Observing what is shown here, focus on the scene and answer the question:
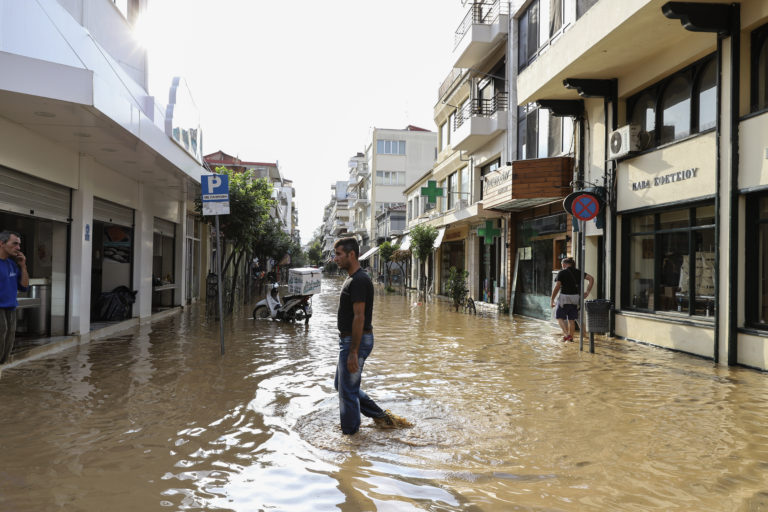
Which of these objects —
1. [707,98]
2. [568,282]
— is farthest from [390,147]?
[707,98]

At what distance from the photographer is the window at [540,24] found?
50.8 feet

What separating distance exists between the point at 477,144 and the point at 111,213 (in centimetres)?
1452

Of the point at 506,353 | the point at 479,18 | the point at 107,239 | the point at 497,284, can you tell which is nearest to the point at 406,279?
the point at 497,284

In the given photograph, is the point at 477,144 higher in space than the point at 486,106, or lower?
lower

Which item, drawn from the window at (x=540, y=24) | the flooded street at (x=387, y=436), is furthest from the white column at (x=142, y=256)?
the window at (x=540, y=24)

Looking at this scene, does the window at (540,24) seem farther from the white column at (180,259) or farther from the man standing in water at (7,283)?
the man standing in water at (7,283)

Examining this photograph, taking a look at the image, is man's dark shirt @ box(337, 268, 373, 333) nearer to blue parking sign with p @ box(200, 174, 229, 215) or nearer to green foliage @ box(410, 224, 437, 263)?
blue parking sign with p @ box(200, 174, 229, 215)

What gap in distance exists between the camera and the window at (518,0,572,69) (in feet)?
50.8

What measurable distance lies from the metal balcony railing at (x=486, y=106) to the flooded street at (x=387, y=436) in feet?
44.2

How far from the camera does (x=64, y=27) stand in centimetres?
1010

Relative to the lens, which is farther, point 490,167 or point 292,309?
point 490,167

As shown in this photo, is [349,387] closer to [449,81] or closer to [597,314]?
[597,314]

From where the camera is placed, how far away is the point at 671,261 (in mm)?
11117

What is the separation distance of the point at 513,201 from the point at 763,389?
9866 mm
